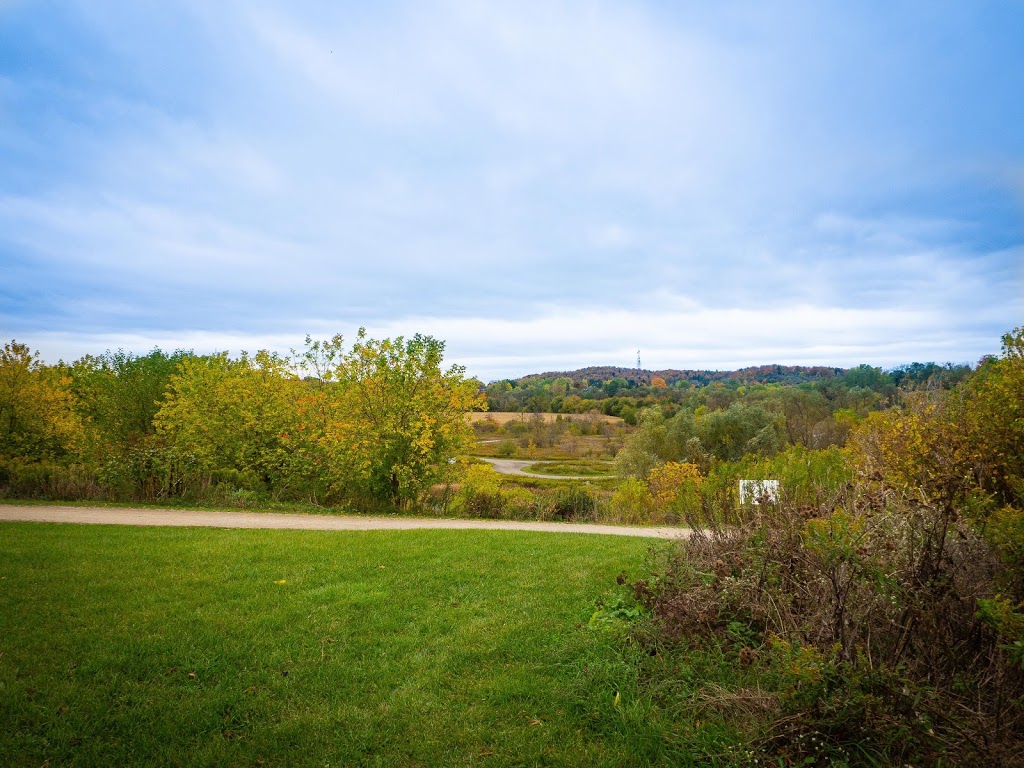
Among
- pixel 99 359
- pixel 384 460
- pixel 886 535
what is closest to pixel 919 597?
pixel 886 535

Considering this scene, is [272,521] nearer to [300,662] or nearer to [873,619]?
[300,662]

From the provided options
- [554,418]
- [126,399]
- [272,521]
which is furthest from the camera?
[554,418]

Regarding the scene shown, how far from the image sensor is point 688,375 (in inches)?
4779

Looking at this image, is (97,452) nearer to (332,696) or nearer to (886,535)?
(332,696)

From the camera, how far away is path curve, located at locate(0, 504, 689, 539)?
1070 centimetres

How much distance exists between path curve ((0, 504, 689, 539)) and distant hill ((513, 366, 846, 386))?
81.6 m

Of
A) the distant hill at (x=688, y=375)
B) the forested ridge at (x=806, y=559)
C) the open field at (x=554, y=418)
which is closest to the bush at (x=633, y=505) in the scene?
the forested ridge at (x=806, y=559)

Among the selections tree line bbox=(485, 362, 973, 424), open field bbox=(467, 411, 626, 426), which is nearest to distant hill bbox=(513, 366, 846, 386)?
tree line bbox=(485, 362, 973, 424)

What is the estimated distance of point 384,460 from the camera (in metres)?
14.5

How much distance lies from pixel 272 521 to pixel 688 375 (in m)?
119

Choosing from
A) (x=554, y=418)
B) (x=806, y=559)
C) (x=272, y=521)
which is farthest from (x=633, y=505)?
(x=554, y=418)

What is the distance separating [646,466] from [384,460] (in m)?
30.6

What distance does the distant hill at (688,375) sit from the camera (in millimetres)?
88900

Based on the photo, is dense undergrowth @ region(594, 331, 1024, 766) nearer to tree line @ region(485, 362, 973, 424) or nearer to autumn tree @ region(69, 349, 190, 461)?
autumn tree @ region(69, 349, 190, 461)
